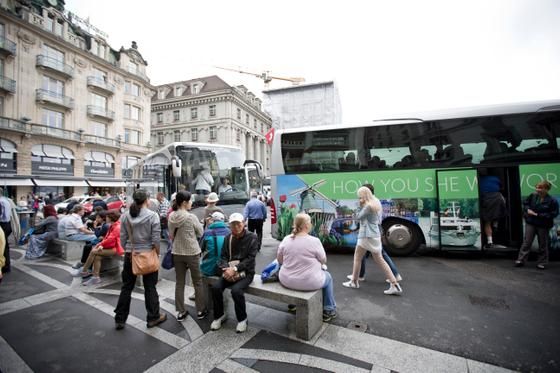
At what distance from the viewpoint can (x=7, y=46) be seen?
25.0 metres

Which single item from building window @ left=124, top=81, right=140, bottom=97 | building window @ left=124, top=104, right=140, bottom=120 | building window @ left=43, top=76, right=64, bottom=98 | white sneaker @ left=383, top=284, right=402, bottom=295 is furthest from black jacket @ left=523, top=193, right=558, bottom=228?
building window @ left=124, top=81, right=140, bottom=97

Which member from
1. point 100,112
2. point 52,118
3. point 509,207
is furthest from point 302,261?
point 100,112

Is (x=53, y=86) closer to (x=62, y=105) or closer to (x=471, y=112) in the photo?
(x=62, y=105)

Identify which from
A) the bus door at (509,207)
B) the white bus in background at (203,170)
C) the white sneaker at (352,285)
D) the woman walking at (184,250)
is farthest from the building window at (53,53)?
the bus door at (509,207)

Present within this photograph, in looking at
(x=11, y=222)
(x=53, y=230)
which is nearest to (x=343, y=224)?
(x=53, y=230)

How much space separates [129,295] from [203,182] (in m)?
6.15

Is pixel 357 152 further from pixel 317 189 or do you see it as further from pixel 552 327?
pixel 552 327

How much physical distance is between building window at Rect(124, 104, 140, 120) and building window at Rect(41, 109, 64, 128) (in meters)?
8.26

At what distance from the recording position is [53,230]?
24.9 feet

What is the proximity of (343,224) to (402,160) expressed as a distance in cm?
230

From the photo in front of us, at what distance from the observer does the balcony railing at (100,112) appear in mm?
31763

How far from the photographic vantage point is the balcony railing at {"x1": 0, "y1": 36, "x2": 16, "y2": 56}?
80.7 feet

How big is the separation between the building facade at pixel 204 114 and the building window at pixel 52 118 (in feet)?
72.7

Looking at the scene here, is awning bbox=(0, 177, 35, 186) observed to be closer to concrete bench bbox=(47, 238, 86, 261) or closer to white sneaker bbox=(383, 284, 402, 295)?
concrete bench bbox=(47, 238, 86, 261)
